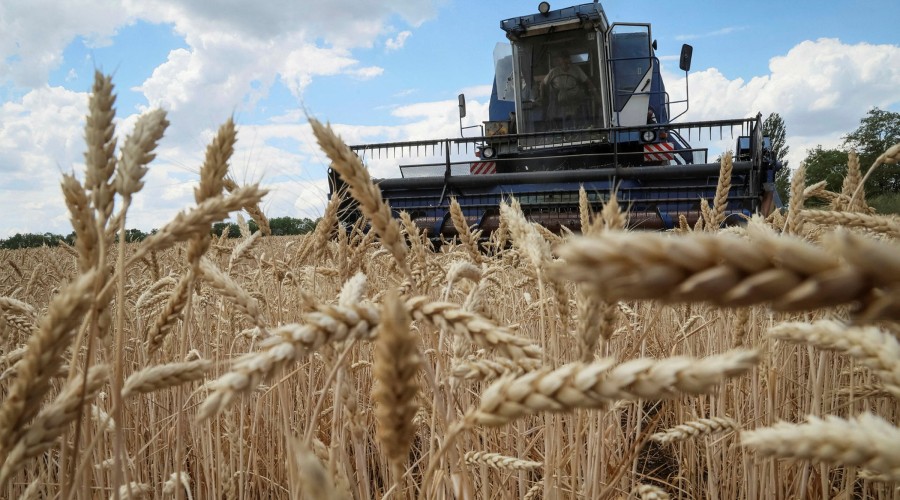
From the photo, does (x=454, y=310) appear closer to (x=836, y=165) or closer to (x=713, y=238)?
(x=713, y=238)

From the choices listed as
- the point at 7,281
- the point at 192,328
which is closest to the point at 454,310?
the point at 192,328

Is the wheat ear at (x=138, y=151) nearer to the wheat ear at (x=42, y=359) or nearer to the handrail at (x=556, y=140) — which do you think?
the wheat ear at (x=42, y=359)

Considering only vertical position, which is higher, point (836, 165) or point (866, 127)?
point (866, 127)

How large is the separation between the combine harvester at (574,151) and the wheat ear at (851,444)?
309 inches

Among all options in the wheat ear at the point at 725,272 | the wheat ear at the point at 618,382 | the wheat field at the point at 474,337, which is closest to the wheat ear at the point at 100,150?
the wheat field at the point at 474,337

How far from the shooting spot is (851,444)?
0.47 metres

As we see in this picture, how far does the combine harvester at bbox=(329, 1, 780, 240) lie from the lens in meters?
8.52

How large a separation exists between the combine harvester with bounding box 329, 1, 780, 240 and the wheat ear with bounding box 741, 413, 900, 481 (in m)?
7.85

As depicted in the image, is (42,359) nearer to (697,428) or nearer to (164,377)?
(164,377)

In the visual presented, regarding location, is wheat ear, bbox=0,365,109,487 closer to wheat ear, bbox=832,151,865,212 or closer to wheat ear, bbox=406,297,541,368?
wheat ear, bbox=406,297,541,368

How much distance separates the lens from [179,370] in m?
1.05

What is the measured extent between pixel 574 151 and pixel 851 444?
33.2ft

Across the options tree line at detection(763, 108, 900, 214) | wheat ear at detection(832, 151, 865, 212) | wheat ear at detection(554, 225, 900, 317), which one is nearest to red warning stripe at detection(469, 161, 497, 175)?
wheat ear at detection(832, 151, 865, 212)

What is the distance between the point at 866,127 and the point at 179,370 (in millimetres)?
61938
